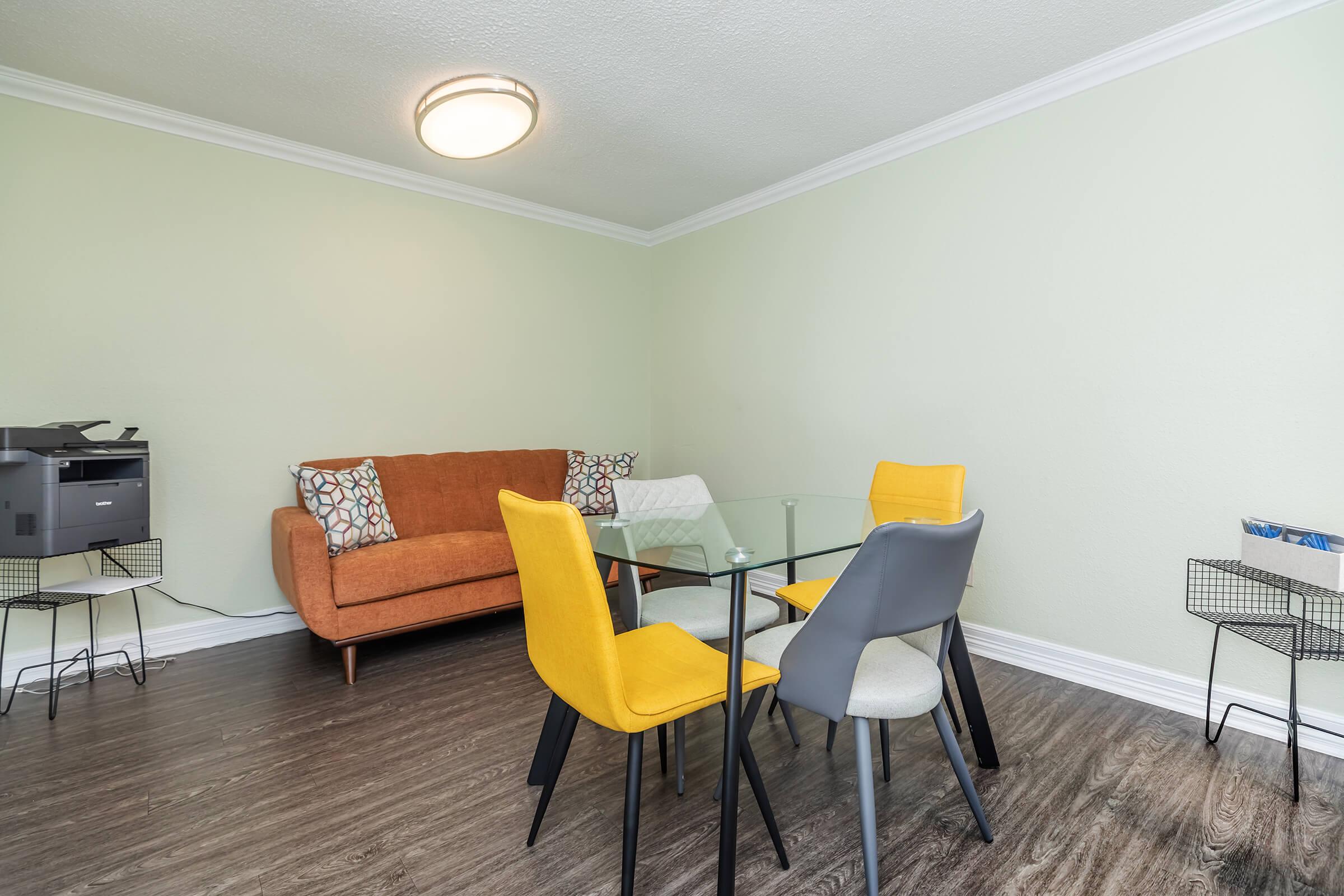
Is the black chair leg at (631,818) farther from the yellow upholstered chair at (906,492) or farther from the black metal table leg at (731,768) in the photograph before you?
the yellow upholstered chair at (906,492)

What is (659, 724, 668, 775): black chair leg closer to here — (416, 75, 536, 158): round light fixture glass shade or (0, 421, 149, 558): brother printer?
(0, 421, 149, 558): brother printer

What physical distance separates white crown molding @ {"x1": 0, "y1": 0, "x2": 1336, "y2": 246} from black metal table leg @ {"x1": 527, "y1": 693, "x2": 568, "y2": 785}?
3.12m

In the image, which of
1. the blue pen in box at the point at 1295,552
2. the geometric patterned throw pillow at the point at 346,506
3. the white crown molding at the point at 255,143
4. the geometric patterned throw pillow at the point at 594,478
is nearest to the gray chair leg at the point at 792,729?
the blue pen in box at the point at 1295,552

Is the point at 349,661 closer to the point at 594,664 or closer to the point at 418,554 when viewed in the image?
the point at 418,554

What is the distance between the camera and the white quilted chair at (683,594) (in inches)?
76.1

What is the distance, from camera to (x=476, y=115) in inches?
110

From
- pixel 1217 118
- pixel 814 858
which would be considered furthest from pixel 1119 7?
pixel 814 858

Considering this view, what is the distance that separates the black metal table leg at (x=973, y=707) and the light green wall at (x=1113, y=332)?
1.07 meters

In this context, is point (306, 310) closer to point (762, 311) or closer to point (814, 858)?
point (762, 311)

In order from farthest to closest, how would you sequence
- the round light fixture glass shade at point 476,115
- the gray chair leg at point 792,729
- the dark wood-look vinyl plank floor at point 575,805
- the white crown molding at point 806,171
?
1. the round light fixture glass shade at point 476,115
2. the white crown molding at point 806,171
3. the gray chair leg at point 792,729
4. the dark wood-look vinyl plank floor at point 575,805

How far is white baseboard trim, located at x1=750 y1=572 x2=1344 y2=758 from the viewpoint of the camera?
2.27 meters

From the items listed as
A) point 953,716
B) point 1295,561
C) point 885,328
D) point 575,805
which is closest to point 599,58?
point 885,328

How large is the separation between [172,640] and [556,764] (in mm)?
2609

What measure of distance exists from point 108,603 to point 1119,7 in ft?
15.9
